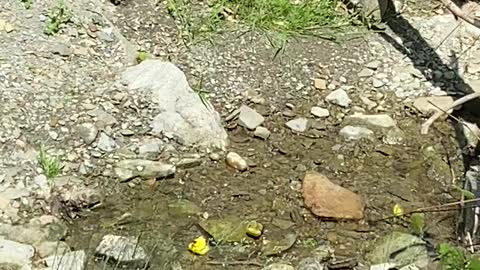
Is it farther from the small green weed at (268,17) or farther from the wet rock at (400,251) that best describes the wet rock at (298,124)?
the wet rock at (400,251)

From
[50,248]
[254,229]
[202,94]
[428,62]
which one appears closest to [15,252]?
[50,248]

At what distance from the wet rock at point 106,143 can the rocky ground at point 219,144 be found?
1 cm

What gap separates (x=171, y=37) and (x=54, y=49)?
551 millimetres

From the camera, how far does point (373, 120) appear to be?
415 centimetres

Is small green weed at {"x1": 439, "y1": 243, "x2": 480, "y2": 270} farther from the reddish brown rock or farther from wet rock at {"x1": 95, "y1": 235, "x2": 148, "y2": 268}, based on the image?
Answer: wet rock at {"x1": 95, "y1": 235, "x2": 148, "y2": 268}

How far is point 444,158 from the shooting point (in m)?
4.02

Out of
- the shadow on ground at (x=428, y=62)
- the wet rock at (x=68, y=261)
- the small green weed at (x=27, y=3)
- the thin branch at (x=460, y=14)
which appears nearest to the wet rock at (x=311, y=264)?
the wet rock at (x=68, y=261)

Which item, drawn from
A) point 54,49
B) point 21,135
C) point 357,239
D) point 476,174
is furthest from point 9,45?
point 476,174

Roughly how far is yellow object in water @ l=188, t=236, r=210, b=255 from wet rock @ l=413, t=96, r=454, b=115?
131 centimetres

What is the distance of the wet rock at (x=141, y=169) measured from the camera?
366 centimetres

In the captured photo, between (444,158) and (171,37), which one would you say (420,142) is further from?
(171,37)

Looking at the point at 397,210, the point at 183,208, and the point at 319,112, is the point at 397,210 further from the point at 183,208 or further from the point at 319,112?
the point at 183,208

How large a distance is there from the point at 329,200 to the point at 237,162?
0.40 meters

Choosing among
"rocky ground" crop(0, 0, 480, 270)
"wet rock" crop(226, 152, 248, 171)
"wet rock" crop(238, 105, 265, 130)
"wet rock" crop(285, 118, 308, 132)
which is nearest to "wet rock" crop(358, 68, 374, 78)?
"rocky ground" crop(0, 0, 480, 270)
